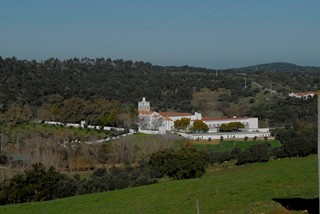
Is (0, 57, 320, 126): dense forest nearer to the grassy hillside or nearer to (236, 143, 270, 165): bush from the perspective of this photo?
(236, 143, 270, 165): bush

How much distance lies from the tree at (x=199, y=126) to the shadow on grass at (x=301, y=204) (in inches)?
3097

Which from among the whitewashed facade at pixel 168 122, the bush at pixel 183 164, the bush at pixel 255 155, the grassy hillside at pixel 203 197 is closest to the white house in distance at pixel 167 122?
the whitewashed facade at pixel 168 122

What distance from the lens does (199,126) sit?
9419 centimetres

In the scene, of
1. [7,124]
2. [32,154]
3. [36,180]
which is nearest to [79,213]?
[36,180]

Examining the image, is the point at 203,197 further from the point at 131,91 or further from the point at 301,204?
the point at 131,91

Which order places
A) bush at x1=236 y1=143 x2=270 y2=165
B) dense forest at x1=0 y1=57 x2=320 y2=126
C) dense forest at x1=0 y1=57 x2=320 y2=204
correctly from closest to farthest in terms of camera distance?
dense forest at x1=0 y1=57 x2=320 y2=204 < bush at x1=236 y1=143 x2=270 y2=165 < dense forest at x1=0 y1=57 x2=320 y2=126

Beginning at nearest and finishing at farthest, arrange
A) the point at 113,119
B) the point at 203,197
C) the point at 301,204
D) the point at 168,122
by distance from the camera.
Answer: the point at 301,204, the point at 203,197, the point at 113,119, the point at 168,122

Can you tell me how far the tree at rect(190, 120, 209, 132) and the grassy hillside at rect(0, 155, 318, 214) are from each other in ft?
214

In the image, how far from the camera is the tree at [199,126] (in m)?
94.2

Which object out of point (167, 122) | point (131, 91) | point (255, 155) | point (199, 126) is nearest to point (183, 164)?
point (255, 155)

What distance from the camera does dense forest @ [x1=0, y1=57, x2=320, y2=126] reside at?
314 feet

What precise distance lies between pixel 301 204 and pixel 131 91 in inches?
4425

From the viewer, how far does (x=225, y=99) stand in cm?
12338

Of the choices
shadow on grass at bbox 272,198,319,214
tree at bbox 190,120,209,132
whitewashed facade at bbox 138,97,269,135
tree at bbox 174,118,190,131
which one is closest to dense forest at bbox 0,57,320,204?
whitewashed facade at bbox 138,97,269,135
